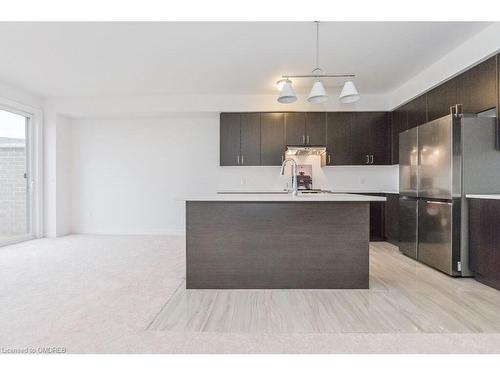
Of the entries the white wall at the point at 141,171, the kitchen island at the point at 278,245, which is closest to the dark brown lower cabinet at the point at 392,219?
the kitchen island at the point at 278,245

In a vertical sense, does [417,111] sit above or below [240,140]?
above

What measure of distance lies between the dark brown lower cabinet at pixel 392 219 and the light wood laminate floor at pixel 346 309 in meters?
1.67

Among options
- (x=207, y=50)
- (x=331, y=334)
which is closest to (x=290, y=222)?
(x=331, y=334)

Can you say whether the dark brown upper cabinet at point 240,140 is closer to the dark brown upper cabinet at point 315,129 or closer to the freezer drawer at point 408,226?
the dark brown upper cabinet at point 315,129

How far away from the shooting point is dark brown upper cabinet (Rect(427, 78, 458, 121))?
143 inches

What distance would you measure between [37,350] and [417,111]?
5005 mm

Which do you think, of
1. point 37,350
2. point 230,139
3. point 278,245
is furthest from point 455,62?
point 37,350

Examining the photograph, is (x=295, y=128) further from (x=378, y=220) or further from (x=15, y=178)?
(x=15, y=178)

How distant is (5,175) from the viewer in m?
4.98

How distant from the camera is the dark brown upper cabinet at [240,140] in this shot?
534cm

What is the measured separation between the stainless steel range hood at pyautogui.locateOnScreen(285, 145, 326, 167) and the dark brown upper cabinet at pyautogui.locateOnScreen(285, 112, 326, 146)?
0.09 meters

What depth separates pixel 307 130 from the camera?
209 inches

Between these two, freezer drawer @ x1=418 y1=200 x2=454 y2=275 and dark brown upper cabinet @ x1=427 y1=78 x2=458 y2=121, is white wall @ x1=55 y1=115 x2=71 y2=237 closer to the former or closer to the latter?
freezer drawer @ x1=418 y1=200 x2=454 y2=275

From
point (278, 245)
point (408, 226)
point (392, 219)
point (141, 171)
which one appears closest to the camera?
point (278, 245)
